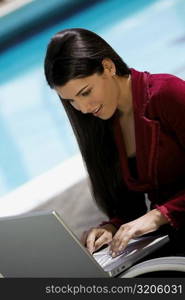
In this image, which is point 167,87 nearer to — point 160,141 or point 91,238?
point 160,141

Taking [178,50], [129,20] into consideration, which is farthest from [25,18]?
[178,50]

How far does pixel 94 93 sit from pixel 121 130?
0.20 meters

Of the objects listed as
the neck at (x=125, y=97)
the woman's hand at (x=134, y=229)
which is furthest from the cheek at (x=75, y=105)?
the woman's hand at (x=134, y=229)

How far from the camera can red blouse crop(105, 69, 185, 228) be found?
120 centimetres

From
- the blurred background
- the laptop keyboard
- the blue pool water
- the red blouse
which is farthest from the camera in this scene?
the blue pool water

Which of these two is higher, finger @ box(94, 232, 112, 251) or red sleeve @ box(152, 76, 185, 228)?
red sleeve @ box(152, 76, 185, 228)

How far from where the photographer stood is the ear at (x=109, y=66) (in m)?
1.18

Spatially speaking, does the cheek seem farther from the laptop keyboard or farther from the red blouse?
the laptop keyboard

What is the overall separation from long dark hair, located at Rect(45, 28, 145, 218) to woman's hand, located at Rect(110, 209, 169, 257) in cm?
24

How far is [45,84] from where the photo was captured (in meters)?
3.61

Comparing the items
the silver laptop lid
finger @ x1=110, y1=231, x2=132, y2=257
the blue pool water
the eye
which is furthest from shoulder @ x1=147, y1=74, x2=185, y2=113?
the blue pool water

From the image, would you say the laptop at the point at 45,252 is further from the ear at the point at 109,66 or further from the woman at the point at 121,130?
the ear at the point at 109,66

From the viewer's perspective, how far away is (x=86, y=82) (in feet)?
3.79

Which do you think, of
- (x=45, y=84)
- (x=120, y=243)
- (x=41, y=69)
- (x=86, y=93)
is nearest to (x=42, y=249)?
(x=120, y=243)
